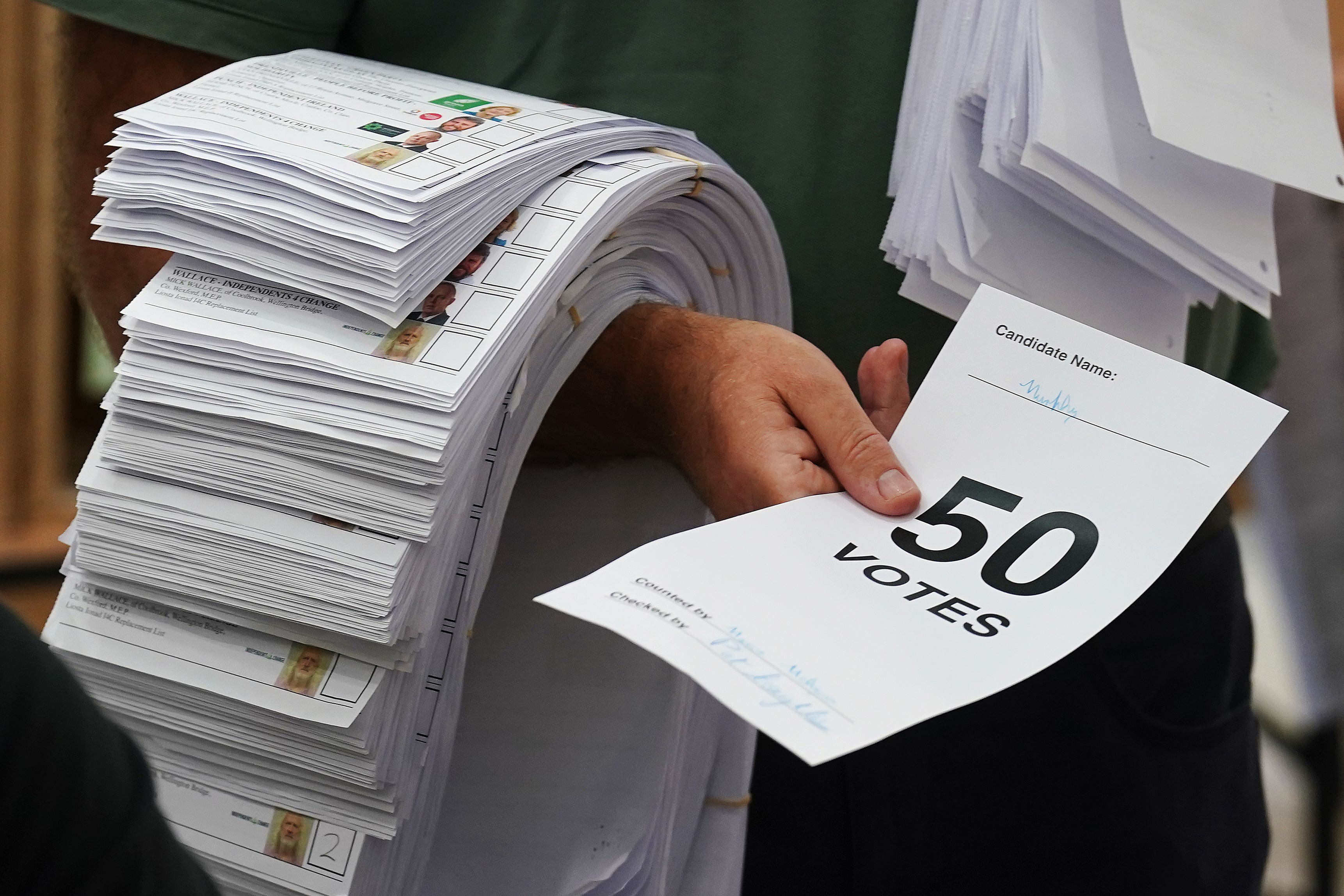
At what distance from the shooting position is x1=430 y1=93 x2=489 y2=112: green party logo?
72 cm

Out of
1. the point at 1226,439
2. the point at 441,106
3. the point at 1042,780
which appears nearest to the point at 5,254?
the point at 441,106

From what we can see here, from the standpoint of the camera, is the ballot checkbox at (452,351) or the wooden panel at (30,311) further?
the wooden panel at (30,311)

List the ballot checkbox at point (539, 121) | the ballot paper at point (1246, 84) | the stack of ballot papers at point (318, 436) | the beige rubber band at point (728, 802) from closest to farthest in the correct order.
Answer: the stack of ballot papers at point (318, 436)
the ballot checkbox at point (539, 121)
the ballot paper at point (1246, 84)
the beige rubber band at point (728, 802)

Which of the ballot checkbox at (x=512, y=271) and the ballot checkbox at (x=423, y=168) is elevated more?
the ballot checkbox at (x=423, y=168)

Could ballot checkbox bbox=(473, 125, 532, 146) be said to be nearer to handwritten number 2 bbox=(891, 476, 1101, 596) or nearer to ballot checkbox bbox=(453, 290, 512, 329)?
ballot checkbox bbox=(453, 290, 512, 329)

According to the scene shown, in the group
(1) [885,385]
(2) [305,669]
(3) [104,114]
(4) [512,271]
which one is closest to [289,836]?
(2) [305,669]

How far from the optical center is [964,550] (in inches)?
24.0

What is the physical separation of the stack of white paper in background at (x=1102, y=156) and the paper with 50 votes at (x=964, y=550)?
17 centimetres

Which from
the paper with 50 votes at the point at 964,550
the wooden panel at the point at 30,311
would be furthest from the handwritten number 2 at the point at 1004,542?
the wooden panel at the point at 30,311

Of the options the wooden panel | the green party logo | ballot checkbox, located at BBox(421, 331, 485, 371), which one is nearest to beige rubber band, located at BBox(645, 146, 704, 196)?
the green party logo

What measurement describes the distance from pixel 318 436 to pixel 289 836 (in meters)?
0.23

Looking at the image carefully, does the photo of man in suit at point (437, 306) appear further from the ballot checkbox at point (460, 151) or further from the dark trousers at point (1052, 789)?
the dark trousers at point (1052, 789)

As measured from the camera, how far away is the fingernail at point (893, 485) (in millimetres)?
631
